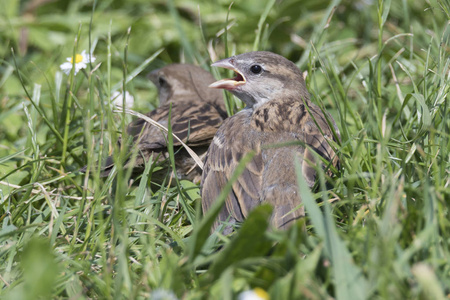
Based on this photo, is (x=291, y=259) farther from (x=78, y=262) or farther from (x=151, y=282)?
(x=78, y=262)

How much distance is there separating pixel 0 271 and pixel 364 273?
164 centimetres

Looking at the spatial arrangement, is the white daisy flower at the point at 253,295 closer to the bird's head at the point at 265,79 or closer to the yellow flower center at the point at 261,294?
the yellow flower center at the point at 261,294

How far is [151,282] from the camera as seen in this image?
2396mm

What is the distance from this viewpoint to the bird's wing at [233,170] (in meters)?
3.30

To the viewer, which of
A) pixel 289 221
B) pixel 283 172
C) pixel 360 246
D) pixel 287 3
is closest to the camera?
pixel 360 246

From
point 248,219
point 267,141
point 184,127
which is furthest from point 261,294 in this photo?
point 184,127

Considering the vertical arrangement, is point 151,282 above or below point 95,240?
→ above

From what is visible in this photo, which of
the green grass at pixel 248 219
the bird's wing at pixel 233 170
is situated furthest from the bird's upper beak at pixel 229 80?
the green grass at pixel 248 219

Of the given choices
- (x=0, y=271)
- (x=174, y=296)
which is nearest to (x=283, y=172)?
(x=174, y=296)

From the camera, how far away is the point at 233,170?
355cm

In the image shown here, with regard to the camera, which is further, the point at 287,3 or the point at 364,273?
the point at 287,3

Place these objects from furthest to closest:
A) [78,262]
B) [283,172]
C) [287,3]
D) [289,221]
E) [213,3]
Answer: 1. [213,3]
2. [287,3]
3. [283,172]
4. [289,221]
5. [78,262]

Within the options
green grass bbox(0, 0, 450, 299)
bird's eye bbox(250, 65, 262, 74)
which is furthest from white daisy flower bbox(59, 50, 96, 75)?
bird's eye bbox(250, 65, 262, 74)

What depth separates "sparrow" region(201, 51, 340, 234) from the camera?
325 cm
